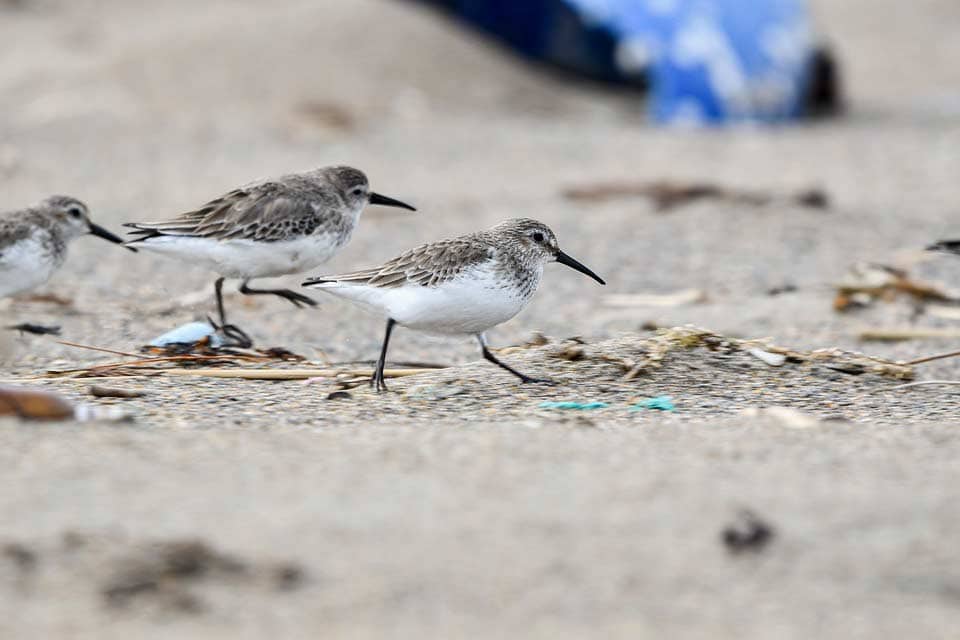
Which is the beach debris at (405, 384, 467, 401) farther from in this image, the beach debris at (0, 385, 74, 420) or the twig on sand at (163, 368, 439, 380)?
the beach debris at (0, 385, 74, 420)

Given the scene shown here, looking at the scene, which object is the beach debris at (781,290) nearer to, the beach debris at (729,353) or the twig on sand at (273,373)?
the beach debris at (729,353)

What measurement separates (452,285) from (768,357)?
1290 mm

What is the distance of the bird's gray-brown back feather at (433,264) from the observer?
448cm

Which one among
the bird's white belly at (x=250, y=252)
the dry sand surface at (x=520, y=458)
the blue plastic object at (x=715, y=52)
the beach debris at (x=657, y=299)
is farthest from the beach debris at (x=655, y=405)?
the blue plastic object at (x=715, y=52)

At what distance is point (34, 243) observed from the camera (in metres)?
5.41

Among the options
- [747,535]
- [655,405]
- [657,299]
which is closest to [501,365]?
[655,405]

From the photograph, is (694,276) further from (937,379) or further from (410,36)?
(410,36)

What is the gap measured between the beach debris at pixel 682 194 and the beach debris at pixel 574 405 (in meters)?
4.53

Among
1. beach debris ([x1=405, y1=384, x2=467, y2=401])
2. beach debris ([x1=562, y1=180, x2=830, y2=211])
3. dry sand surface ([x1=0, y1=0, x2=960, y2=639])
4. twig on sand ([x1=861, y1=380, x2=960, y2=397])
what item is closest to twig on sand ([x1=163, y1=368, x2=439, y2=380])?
dry sand surface ([x1=0, y1=0, x2=960, y2=639])

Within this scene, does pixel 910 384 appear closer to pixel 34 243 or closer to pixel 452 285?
pixel 452 285

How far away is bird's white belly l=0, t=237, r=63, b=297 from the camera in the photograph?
531cm

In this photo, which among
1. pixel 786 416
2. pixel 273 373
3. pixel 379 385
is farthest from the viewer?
pixel 273 373

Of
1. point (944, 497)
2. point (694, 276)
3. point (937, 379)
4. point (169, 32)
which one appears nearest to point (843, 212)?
point (694, 276)

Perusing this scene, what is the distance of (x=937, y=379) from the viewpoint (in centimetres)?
529
